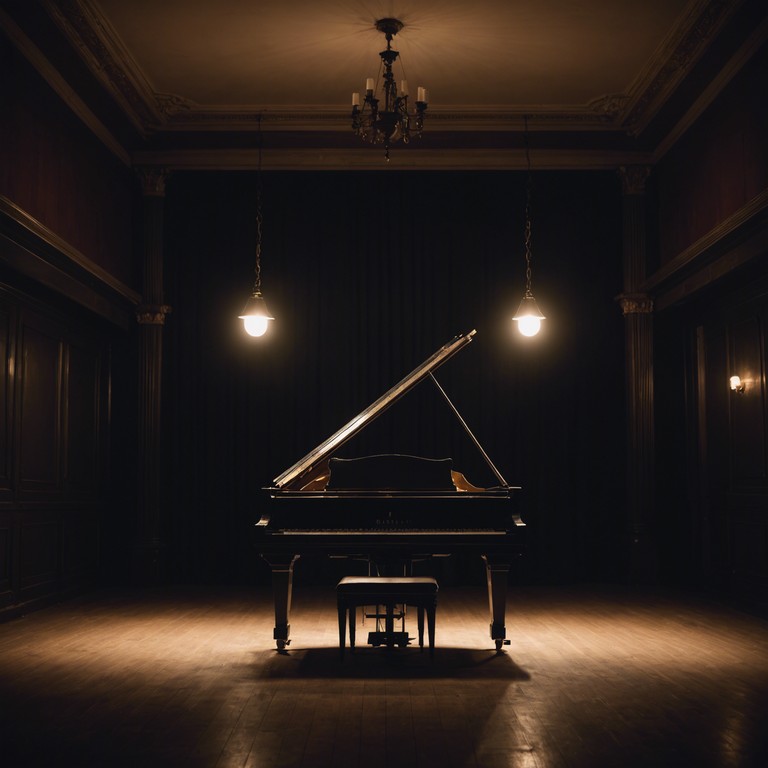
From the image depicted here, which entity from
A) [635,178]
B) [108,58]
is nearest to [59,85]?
[108,58]

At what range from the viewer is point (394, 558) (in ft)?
18.4

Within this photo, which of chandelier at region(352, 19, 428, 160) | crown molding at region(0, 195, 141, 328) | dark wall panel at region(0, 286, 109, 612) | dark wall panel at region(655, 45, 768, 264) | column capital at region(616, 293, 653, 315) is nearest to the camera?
chandelier at region(352, 19, 428, 160)

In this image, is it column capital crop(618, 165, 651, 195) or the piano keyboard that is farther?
column capital crop(618, 165, 651, 195)

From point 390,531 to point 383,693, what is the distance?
1273 millimetres

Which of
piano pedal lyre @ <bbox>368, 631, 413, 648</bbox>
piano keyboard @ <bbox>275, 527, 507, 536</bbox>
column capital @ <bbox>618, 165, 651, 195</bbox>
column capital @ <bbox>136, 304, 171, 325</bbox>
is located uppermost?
column capital @ <bbox>618, 165, 651, 195</bbox>

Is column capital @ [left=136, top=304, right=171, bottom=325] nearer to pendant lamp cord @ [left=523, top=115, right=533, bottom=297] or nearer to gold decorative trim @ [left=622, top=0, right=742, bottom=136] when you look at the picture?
pendant lamp cord @ [left=523, top=115, right=533, bottom=297]

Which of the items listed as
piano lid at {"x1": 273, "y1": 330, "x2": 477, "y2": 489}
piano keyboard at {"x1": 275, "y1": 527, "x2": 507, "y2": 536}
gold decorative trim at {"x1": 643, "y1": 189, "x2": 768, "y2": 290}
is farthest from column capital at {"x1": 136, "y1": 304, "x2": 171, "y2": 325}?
gold decorative trim at {"x1": 643, "y1": 189, "x2": 768, "y2": 290}

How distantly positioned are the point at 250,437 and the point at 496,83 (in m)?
4.06

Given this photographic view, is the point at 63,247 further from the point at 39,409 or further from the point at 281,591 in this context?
the point at 281,591

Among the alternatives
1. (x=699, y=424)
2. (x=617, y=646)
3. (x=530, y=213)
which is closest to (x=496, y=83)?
(x=530, y=213)

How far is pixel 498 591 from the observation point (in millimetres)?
5516

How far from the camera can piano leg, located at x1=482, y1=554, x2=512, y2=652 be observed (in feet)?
18.1

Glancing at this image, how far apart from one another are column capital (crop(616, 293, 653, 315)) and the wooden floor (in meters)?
3.16

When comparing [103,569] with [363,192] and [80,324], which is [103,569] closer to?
[80,324]
